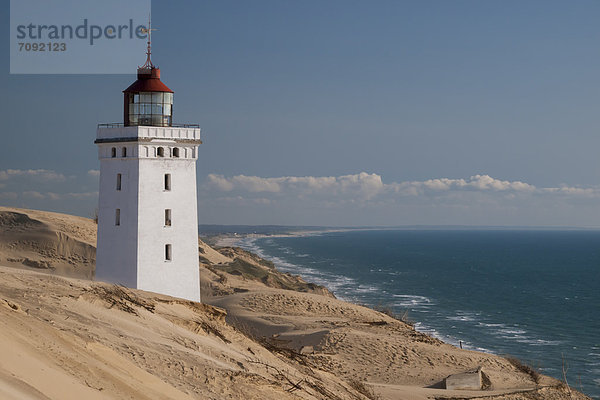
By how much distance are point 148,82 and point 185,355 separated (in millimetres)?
12655

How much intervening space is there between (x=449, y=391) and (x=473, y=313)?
3404 cm

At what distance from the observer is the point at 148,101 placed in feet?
74.2

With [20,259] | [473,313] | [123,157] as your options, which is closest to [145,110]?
[123,157]

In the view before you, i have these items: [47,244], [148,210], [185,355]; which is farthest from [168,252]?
[47,244]

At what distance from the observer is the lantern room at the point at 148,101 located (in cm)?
2247

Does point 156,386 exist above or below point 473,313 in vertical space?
above

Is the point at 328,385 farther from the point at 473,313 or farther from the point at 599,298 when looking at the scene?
the point at 599,298

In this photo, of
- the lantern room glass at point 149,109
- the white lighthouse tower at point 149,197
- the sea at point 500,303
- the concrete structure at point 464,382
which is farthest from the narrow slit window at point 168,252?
the sea at point 500,303

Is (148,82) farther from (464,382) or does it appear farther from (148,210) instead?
(464,382)

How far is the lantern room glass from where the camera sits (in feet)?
73.8

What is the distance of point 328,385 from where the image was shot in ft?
47.2

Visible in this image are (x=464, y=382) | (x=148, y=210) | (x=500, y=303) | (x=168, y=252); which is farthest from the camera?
(x=500, y=303)

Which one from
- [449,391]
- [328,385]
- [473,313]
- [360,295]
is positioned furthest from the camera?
[360,295]

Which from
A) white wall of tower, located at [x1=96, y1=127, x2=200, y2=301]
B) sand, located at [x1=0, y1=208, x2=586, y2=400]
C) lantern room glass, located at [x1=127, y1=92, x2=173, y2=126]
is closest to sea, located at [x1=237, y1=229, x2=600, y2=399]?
sand, located at [x1=0, y1=208, x2=586, y2=400]
